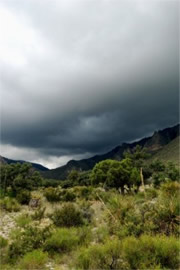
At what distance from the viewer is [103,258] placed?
5.90 m

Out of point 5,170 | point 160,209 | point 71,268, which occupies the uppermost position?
point 5,170

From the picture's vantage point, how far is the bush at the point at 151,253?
577cm

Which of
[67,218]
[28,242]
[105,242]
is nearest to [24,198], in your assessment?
[67,218]

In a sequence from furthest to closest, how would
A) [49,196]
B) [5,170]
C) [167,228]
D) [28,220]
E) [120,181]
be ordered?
[120,181] → [5,170] → [49,196] → [28,220] → [167,228]

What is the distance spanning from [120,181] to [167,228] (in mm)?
24699

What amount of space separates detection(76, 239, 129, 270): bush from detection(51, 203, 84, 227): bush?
479cm

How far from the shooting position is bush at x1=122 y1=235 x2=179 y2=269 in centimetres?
577

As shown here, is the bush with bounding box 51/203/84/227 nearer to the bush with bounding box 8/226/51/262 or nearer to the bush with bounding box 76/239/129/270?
the bush with bounding box 8/226/51/262

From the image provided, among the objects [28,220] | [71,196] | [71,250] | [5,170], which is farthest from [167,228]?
[5,170]

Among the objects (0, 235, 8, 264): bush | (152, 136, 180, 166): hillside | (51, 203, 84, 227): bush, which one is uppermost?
(152, 136, 180, 166): hillside

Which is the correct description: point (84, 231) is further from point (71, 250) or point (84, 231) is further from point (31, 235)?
point (31, 235)

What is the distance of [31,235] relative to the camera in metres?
7.78

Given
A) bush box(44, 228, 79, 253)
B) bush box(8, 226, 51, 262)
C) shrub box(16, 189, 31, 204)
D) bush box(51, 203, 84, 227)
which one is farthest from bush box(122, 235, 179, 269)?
shrub box(16, 189, 31, 204)

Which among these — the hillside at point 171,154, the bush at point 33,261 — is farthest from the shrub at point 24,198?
the hillside at point 171,154
